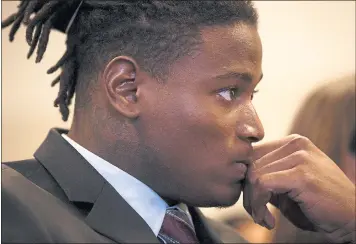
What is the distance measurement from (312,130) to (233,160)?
51cm

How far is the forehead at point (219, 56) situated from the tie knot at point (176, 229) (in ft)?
0.77

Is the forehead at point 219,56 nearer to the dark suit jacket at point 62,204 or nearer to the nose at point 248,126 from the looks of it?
the nose at point 248,126

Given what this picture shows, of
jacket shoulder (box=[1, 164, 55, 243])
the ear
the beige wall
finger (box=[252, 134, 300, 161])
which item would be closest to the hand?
finger (box=[252, 134, 300, 161])

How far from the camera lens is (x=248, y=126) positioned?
95 centimetres

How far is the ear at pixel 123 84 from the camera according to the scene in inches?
37.2

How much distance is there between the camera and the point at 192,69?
3.05ft

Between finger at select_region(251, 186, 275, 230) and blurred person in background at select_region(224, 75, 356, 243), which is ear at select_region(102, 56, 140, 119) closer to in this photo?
finger at select_region(251, 186, 275, 230)

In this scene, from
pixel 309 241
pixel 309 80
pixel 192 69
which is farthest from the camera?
pixel 309 80

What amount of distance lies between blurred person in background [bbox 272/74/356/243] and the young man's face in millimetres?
440

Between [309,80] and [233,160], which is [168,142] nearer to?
[233,160]

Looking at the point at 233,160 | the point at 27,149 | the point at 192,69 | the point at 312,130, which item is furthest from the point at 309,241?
the point at 27,149

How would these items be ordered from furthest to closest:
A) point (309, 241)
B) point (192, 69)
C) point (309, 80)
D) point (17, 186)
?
point (309, 80) < point (309, 241) < point (192, 69) < point (17, 186)

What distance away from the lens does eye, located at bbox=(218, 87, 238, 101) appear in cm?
94

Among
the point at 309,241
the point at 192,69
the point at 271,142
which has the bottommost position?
the point at 309,241
